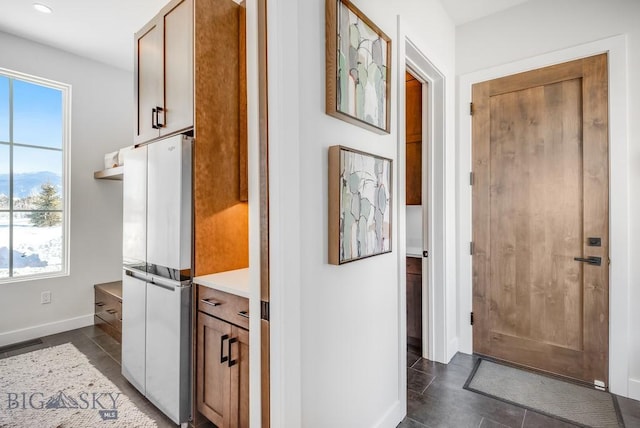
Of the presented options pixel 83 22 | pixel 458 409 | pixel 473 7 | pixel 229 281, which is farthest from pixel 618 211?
pixel 83 22

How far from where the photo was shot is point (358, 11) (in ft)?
5.05

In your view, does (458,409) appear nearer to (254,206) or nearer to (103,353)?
(254,206)

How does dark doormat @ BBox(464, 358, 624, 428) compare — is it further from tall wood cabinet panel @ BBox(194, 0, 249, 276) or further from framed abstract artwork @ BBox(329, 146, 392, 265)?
tall wood cabinet panel @ BBox(194, 0, 249, 276)

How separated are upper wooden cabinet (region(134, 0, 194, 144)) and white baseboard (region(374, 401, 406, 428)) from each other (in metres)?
1.94

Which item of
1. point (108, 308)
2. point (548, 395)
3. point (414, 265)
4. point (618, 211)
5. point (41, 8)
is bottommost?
point (548, 395)

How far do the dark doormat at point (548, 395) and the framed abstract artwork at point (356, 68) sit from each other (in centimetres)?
195

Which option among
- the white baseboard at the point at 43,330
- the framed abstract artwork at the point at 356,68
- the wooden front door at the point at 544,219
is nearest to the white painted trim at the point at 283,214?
the framed abstract artwork at the point at 356,68

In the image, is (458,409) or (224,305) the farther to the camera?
(458,409)

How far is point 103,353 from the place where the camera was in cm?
274

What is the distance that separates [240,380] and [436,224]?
6.31ft

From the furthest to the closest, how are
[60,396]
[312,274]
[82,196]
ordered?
[82,196] < [60,396] < [312,274]

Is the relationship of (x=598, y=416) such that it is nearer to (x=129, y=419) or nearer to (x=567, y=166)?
(x=567, y=166)

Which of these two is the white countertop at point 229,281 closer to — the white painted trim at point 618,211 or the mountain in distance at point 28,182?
the white painted trim at point 618,211

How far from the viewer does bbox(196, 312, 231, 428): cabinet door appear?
1.59 meters
